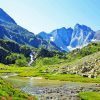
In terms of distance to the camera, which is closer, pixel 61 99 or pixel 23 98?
pixel 23 98

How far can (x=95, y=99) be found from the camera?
72.4 m

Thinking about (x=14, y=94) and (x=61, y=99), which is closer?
(x=14, y=94)

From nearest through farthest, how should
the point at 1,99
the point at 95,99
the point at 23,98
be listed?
1. the point at 1,99
2. the point at 23,98
3. the point at 95,99

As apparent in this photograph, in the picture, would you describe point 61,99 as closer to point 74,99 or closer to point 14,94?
point 74,99

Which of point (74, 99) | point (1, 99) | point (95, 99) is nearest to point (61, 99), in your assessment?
point (74, 99)

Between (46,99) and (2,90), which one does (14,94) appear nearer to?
(2,90)

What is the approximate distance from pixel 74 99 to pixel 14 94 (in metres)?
29.8

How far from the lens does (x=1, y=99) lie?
4134 centimetres

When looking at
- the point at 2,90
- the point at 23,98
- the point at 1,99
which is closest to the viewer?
the point at 1,99

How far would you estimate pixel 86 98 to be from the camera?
2931 inches

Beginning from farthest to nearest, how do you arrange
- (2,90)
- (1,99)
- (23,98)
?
(23,98) → (2,90) → (1,99)

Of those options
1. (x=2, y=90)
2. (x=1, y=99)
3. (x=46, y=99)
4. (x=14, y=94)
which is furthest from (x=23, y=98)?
(x=46, y=99)

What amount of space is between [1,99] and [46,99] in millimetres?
33307

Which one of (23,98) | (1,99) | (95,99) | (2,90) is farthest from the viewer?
(95,99)
